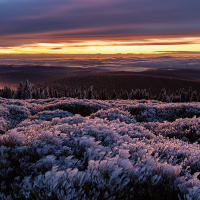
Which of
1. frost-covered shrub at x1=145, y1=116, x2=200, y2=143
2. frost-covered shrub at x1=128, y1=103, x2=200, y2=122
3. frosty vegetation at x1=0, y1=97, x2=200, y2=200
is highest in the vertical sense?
frosty vegetation at x1=0, y1=97, x2=200, y2=200

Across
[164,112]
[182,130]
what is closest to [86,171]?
[182,130]

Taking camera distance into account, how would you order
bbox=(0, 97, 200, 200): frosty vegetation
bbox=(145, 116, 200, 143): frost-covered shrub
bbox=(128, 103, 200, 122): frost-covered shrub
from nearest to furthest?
bbox=(0, 97, 200, 200): frosty vegetation
bbox=(145, 116, 200, 143): frost-covered shrub
bbox=(128, 103, 200, 122): frost-covered shrub

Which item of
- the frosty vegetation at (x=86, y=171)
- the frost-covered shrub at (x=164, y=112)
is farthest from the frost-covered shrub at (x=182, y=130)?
the frosty vegetation at (x=86, y=171)

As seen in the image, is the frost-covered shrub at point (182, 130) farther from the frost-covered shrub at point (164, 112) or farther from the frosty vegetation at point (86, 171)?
the frosty vegetation at point (86, 171)

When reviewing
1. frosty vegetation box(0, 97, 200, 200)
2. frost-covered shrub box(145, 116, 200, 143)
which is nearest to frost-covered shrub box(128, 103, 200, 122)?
frost-covered shrub box(145, 116, 200, 143)

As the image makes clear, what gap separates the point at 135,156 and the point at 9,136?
3.43 metres

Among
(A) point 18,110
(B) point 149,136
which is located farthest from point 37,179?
(A) point 18,110

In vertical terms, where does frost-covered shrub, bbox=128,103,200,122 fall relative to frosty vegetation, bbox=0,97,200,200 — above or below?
below

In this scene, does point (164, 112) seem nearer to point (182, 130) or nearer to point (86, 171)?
point (182, 130)

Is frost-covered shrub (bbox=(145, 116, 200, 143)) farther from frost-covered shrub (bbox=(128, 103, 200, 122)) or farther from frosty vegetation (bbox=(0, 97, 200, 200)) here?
frosty vegetation (bbox=(0, 97, 200, 200))

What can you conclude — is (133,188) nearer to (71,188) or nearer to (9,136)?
(71,188)

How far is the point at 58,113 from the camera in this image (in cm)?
1509

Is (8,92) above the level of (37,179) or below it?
below

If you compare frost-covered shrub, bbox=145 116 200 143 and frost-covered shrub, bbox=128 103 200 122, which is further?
A: frost-covered shrub, bbox=128 103 200 122
